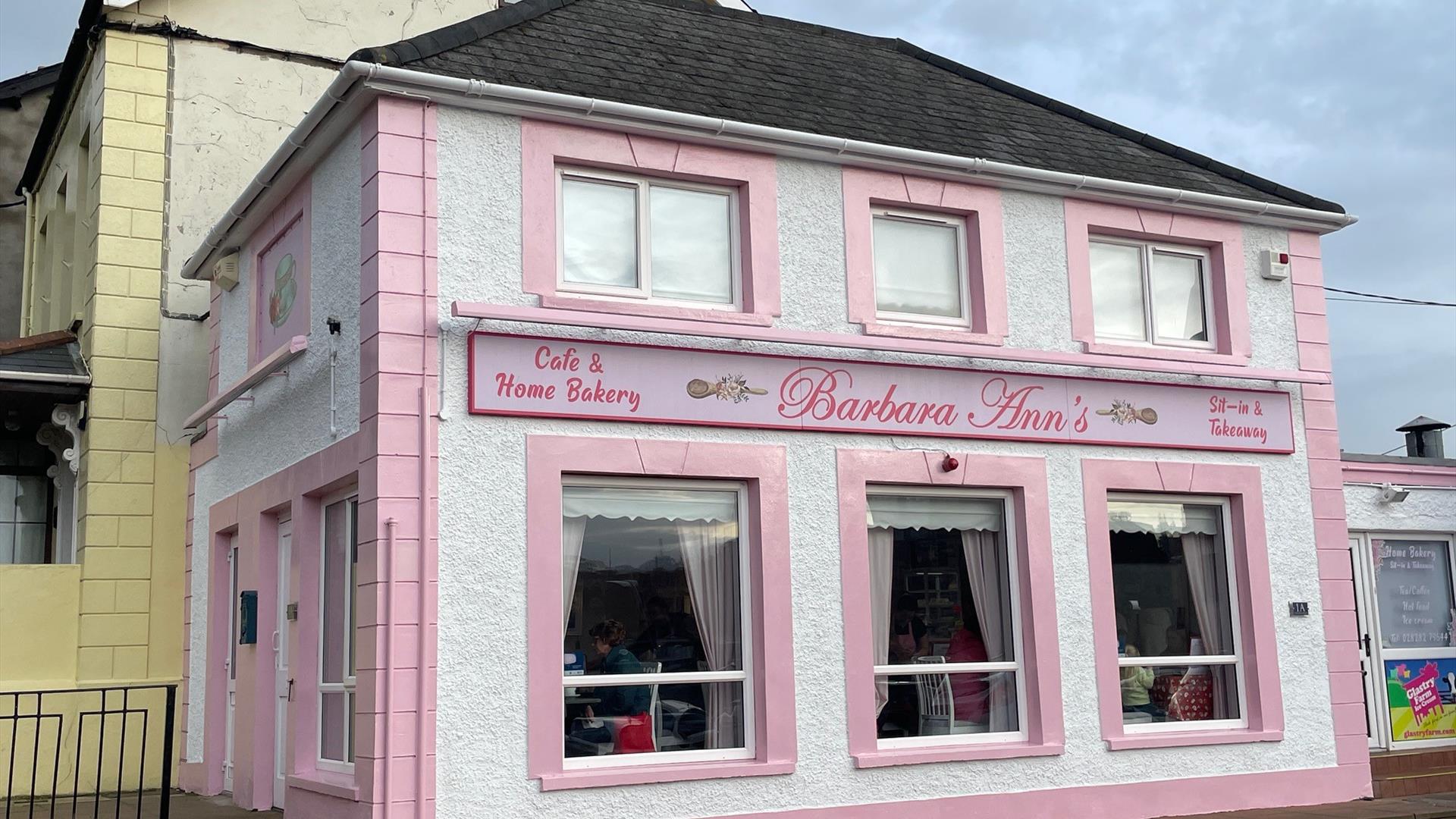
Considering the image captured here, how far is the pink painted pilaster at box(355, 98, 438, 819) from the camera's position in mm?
8391

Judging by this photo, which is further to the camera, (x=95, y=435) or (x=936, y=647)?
(x=95, y=435)

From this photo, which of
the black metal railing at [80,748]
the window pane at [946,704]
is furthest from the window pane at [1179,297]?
the black metal railing at [80,748]

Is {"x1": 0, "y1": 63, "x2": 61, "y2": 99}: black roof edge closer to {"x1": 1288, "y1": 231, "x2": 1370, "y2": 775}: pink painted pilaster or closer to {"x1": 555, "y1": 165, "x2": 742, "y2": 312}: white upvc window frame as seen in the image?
{"x1": 555, "y1": 165, "x2": 742, "y2": 312}: white upvc window frame

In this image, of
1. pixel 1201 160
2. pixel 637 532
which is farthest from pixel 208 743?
pixel 1201 160

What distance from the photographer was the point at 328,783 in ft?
29.6

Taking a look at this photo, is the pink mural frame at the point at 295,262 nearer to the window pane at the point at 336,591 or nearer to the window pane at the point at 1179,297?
the window pane at the point at 336,591

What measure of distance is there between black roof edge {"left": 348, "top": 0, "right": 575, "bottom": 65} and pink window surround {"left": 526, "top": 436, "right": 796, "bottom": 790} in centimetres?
263

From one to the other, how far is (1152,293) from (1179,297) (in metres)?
0.36

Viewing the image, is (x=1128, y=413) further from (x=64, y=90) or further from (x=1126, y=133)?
(x=64, y=90)

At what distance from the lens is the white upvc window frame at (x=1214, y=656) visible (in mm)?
11023

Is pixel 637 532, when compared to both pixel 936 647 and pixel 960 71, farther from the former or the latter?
pixel 960 71

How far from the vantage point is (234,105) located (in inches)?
559

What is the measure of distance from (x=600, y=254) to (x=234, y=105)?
6.27 m

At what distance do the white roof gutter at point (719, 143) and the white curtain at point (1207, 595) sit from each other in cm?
278
